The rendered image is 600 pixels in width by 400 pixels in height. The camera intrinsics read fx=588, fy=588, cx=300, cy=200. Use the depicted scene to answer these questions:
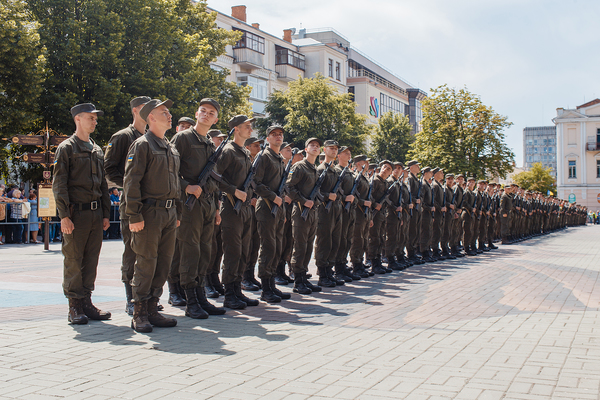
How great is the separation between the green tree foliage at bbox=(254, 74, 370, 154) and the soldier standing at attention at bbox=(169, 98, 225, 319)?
3524 centimetres

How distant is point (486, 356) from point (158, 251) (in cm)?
319

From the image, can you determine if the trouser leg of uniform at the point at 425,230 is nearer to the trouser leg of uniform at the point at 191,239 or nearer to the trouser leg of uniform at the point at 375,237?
the trouser leg of uniform at the point at 375,237

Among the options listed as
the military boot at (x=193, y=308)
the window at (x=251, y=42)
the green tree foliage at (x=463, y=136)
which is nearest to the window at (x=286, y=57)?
the window at (x=251, y=42)

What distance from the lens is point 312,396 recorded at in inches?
149

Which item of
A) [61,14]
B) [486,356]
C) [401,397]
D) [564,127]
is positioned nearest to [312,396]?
[401,397]

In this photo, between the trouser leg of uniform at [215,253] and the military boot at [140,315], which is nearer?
the military boot at [140,315]

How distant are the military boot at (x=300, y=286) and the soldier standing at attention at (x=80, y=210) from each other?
296 cm

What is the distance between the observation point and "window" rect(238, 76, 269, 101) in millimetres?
46031

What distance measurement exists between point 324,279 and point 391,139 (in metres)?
47.6

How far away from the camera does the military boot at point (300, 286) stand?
328 inches

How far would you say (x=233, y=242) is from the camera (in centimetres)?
694

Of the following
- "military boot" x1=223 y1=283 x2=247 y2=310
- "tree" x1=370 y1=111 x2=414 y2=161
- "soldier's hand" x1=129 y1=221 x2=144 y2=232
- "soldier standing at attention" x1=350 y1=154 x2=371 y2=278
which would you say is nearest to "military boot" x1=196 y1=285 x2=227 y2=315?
"military boot" x1=223 y1=283 x2=247 y2=310

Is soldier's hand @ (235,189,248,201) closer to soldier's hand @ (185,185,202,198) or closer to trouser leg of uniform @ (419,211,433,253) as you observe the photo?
soldier's hand @ (185,185,202,198)

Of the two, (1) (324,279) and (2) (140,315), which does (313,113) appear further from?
(2) (140,315)
